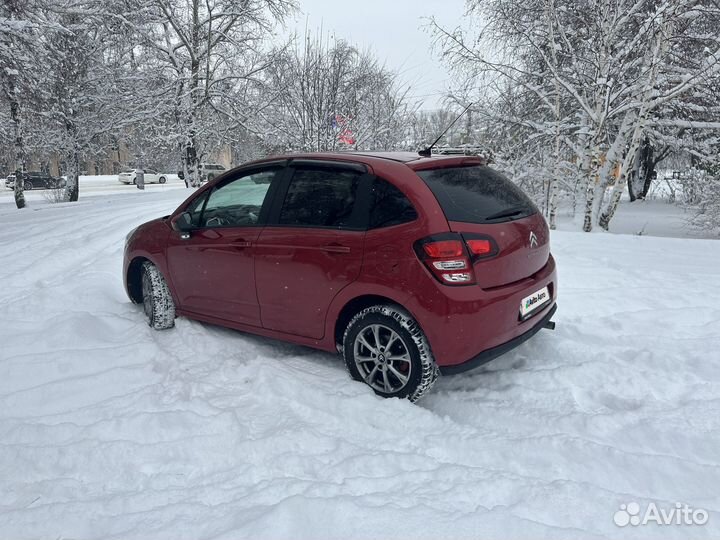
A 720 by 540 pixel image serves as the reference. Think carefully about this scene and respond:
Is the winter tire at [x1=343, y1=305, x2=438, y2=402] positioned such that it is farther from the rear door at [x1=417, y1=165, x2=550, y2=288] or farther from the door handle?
the rear door at [x1=417, y1=165, x2=550, y2=288]

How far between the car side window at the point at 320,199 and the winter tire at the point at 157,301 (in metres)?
1.54

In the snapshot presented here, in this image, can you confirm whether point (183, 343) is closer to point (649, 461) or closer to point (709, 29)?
point (649, 461)

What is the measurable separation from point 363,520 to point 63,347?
293cm

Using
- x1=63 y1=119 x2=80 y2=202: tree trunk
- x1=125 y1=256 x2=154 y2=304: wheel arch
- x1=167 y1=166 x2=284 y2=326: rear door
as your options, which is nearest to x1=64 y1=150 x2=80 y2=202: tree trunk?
x1=63 y1=119 x2=80 y2=202: tree trunk

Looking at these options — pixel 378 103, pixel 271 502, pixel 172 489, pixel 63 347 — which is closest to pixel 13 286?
pixel 63 347

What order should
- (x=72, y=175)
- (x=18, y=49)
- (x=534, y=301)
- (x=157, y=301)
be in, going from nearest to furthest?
(x=534, y=301) < (x=157, y=301) < (x=18, y=49) < (x=72, y=175)

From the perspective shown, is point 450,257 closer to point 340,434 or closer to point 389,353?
point 389,353

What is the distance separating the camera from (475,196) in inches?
122

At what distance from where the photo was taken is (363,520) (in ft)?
6.73

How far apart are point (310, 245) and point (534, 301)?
1574mm

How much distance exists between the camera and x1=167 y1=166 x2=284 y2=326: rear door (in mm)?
3697

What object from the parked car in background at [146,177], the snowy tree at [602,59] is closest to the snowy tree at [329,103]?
the snowy tree at [602,59]

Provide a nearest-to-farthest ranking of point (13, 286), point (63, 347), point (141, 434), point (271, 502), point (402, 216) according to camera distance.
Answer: point (271, 502), point (141, 434), point (402, 216), point (63, 347), point (13, 286)

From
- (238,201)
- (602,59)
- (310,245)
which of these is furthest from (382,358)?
(602,59)
